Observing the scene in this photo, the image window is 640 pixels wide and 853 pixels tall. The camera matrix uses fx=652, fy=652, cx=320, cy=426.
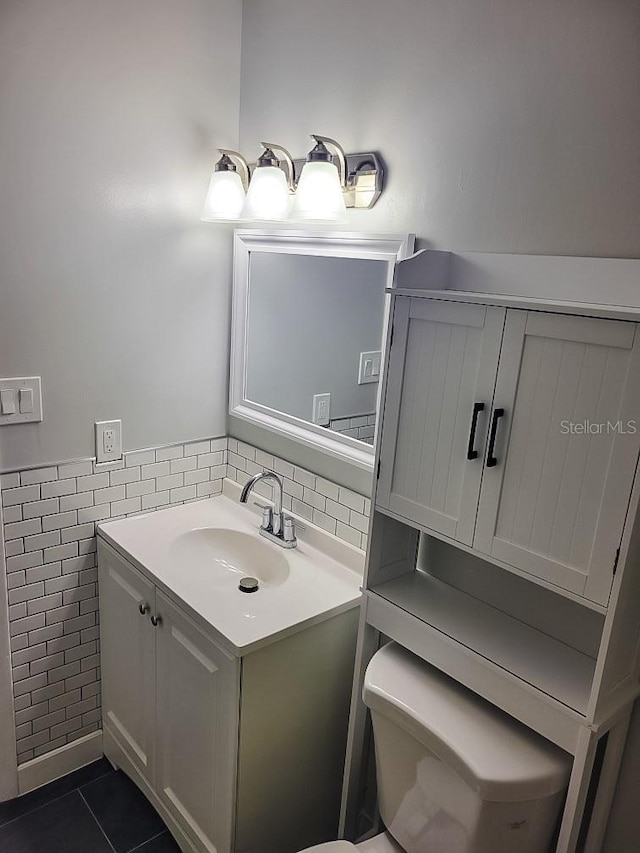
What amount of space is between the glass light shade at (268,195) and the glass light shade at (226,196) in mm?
78

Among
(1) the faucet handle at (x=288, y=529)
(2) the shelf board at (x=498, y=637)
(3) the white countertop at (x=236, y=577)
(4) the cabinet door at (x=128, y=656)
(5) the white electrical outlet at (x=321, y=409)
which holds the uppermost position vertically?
(5) the white electrical outlet at (x=321, y=409)

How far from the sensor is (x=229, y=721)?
5.31ft

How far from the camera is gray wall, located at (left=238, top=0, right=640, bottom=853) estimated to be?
4.23 feet

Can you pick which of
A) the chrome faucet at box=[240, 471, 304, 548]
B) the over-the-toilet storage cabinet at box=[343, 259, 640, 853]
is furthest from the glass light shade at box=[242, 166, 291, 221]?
the chrome faucet at box=[240, 471, 304, 548]

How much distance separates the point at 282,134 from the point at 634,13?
1.07 m

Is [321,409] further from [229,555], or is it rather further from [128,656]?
[128,656]

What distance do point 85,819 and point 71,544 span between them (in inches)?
34.2

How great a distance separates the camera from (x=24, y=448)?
193cm

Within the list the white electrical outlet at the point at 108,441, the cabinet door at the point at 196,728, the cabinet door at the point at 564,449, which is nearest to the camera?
the cabinet door at the point at 564,449

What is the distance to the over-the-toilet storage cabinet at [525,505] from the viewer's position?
1.14 m

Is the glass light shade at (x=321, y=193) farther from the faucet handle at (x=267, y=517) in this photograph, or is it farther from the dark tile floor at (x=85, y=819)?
the dark tile floor at (x=85, y=819)

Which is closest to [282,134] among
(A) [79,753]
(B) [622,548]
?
(B) [622,548]

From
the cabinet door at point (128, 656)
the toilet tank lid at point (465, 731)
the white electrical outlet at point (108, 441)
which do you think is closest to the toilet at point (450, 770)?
the toilet tank lid at point (465, 731)

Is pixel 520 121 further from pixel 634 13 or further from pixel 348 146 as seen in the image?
pixel 348 146
